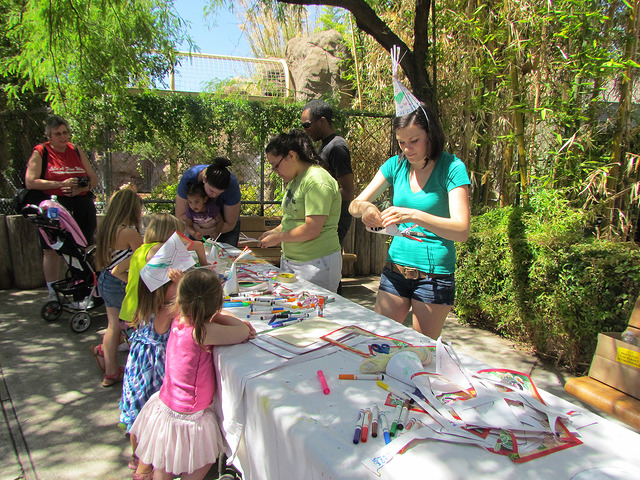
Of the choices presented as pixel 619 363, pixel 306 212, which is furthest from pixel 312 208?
pixel 619 363

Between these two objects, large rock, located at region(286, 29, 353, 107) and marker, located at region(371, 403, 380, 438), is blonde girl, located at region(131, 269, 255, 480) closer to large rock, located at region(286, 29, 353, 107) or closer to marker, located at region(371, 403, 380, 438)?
marker, located at region(371, 403, 380, 438)

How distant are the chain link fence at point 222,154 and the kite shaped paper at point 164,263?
3.51m

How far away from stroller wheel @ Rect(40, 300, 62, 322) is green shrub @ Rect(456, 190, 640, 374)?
388 centimetres

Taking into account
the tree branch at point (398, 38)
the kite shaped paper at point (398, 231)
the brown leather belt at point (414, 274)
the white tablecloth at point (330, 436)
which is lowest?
the white tablecloth at point (330, 436)

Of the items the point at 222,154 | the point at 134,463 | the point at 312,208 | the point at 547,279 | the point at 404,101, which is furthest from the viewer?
the point at 222,154

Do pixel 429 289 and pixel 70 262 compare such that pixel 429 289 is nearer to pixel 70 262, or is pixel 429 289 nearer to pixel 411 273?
pixel 411 273

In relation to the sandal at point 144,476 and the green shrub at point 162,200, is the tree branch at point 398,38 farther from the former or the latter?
the sandal at point 144,476

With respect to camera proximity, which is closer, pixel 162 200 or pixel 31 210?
pixel 31 210

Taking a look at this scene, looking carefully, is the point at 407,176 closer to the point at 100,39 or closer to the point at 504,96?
the point at 504,96

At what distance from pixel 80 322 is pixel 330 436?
3486 mm

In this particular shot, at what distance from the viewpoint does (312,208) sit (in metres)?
2.43

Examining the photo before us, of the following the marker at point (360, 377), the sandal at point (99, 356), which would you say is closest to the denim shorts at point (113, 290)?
the sandal at point (99, 356)

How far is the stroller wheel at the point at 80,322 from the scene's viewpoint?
381 centimetres

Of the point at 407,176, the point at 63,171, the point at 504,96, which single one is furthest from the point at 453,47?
the point at 63,171
